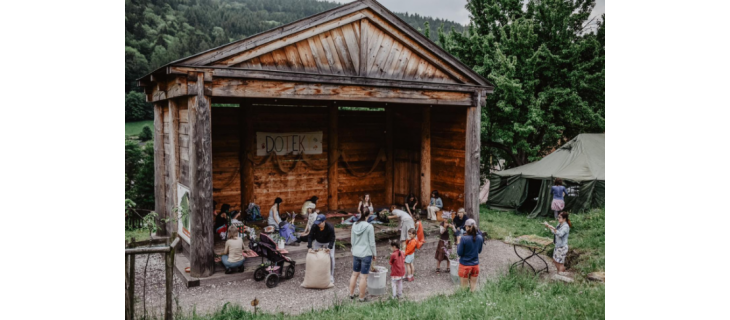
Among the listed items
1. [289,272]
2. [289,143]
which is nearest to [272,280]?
[289,272]

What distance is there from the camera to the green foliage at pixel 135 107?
893 cm

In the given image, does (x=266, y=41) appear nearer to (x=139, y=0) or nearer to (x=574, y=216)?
(x=139, y=0)

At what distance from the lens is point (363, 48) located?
30.9 feet

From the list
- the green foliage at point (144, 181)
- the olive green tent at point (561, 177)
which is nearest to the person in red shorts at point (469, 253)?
the olive green tent at point (561, 177)

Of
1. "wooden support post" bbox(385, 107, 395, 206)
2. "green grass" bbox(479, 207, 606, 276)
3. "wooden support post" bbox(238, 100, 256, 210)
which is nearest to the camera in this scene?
"green grass" bbox(479, 207, 606, 276)

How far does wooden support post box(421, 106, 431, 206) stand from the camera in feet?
42.3

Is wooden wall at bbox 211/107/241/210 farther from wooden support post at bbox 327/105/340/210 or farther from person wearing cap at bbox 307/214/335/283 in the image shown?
person wearing cap at bbox 307/214/335/283

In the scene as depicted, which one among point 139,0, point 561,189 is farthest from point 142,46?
point 561,189

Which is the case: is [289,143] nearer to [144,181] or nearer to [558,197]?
[144,181]

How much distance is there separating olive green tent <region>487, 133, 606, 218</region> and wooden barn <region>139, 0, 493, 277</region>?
362 centimetres

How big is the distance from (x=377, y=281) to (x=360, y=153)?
260 inches

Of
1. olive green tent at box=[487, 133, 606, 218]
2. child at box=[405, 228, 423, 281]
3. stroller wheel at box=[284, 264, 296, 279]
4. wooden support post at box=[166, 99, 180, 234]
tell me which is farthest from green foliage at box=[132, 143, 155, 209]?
olive green tent at box=[487, 133, 606, 218]

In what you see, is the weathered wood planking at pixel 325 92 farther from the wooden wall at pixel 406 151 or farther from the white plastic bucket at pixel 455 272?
the white plastic bucket at pixel 455 272

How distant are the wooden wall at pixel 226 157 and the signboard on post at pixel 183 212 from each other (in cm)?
255
